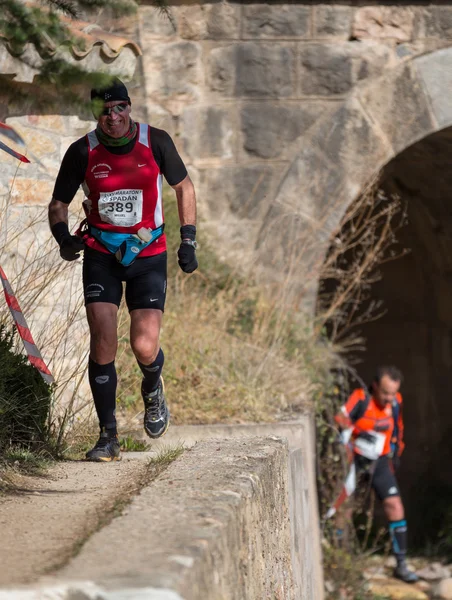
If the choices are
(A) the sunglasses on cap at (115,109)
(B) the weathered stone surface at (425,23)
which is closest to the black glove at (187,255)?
(A) the sunglasses on cap at (115,109)

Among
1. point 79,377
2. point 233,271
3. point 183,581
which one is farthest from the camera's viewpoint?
point 233,271

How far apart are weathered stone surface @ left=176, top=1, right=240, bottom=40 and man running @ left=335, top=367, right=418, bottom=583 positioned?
132 inches

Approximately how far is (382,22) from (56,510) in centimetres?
541

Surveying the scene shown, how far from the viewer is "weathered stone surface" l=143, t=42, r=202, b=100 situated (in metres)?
7.76


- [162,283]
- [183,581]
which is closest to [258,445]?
[162,283]

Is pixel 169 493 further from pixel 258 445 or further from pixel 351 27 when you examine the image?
pixel 351 27

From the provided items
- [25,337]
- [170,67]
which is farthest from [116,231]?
[170,67]

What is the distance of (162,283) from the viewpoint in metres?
4.43

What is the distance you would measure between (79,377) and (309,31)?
368 cm

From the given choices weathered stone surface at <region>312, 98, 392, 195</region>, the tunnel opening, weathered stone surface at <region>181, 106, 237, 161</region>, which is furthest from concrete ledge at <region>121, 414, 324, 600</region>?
the tunnel opening

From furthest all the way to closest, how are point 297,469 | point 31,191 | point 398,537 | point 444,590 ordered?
point 398,537 → point 444,590 → point 297,469 → point 31,191

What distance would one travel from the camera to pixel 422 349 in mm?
12297

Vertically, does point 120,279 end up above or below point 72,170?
below

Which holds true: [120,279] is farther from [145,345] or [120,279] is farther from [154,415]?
[154,415]
